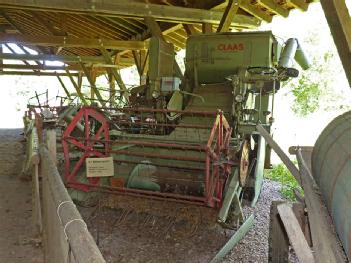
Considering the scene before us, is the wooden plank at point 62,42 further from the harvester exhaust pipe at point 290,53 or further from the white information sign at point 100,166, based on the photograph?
the white information sign at point 100,166

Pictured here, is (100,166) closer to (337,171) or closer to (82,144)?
(82,144)

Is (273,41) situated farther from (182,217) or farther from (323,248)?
(323,248)

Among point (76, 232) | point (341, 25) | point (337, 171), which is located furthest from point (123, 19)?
point (76, 232)

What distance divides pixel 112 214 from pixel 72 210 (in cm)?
344

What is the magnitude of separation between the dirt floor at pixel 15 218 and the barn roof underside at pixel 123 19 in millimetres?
3245

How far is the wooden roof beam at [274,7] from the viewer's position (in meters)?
8.65

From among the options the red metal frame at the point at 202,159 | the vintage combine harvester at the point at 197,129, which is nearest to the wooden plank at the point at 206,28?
the vintage combine harvester at the point at 197,129

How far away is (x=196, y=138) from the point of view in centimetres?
525

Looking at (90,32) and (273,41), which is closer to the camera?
(273,41)

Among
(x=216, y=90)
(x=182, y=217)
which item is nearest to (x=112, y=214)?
(x=182, y=217)

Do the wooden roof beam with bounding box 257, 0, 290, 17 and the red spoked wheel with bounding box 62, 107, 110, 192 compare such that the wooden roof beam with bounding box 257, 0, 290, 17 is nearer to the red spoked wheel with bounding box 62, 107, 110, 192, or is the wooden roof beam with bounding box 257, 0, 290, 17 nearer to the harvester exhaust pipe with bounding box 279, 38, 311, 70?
the harvester exhaust pipe with bounding box 279, 38, 311, 70

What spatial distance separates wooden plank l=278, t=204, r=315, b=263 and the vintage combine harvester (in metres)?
1.86

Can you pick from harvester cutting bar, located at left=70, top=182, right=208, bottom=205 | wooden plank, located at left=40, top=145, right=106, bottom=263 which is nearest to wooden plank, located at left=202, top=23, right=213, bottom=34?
harvester cutting bar, located at left=70, top=182, right=208, bottom=205

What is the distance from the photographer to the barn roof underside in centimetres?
766
